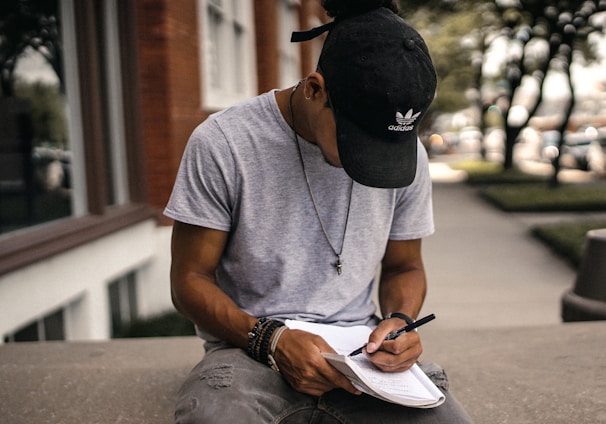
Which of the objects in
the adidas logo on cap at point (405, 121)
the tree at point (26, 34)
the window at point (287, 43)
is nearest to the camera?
the adidas logo on cap at point (405, 121)

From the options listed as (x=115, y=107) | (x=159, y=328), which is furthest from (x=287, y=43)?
(x=159, y=328)

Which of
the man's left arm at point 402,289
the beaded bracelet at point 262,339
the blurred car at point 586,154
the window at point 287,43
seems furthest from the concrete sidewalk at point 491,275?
the blurred car at point 586,154

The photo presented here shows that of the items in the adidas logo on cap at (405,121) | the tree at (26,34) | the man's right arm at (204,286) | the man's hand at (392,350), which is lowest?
the man's hand at (392,350)

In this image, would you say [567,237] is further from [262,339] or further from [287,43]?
[262,339]

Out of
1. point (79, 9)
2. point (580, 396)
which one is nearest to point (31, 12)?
point (79, 9)

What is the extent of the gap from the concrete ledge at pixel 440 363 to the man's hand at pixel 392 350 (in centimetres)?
86

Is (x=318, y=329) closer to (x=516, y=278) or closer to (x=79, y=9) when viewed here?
(x=79, y=9)

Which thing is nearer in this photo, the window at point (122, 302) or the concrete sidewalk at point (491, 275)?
the window at point (122, 302)

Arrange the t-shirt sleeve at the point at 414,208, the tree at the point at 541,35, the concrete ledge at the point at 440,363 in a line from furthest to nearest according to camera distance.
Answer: the tree at the point at 541,35 → the concrete ledge at the point at 440,363 → the t-shirt sleeve at the point at 414,208

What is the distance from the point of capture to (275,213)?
8.19 ft

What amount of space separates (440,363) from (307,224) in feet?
5.29

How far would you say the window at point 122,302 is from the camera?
6.28m

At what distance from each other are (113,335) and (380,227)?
4.18 m

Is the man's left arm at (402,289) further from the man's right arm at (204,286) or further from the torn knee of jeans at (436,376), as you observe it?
the man's right arm at (204,286)
